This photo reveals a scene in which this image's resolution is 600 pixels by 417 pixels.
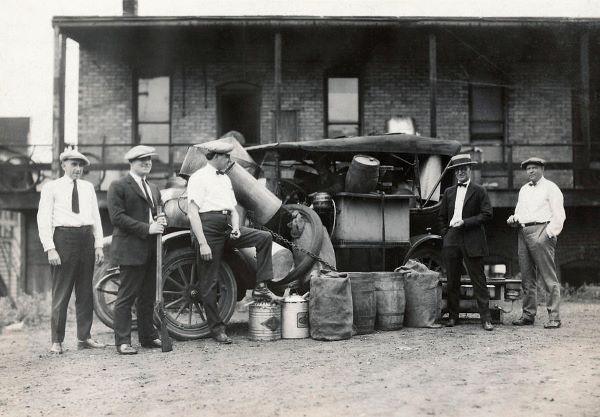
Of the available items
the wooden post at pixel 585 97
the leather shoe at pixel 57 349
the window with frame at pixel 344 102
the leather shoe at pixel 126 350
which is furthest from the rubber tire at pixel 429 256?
the window with frame at pixel 344 102

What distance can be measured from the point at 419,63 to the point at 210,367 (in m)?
11.3

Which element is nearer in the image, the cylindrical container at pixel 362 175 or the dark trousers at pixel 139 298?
the dark trousers at pixel 139 298

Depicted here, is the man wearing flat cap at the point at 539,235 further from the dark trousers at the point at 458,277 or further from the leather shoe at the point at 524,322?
the dark trousers at the point at 458,277

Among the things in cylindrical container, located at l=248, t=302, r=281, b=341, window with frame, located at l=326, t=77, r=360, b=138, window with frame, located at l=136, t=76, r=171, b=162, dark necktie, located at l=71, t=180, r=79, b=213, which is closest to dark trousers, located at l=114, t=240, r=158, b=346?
dark necktie, located at l=71, t=180, r=79, b=213

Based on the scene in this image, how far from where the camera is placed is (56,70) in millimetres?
13414

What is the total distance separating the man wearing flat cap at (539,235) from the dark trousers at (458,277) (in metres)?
0.69

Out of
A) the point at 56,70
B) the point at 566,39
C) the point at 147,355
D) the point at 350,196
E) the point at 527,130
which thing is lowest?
the point at 147,355

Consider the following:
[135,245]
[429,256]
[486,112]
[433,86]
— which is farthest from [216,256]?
[486,112]

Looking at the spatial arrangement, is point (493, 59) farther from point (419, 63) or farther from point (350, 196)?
point (350, 196)

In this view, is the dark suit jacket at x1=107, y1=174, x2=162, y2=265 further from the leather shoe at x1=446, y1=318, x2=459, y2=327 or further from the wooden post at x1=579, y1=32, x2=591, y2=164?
the wooden post at x1=579, y1=32, x2=591, y2=164

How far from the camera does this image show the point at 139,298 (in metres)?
6.95

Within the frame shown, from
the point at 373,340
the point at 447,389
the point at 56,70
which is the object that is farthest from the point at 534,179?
the point at 56,70

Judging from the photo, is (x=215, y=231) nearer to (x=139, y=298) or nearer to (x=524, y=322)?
(x=139, y=298)

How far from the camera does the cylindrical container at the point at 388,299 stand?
7957mm
